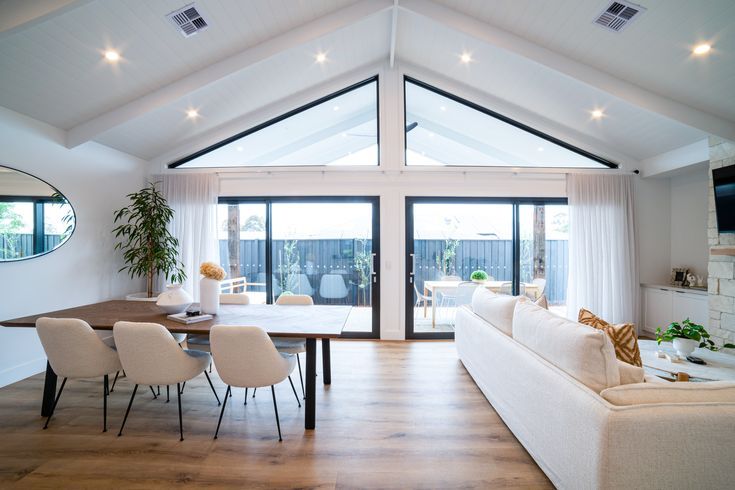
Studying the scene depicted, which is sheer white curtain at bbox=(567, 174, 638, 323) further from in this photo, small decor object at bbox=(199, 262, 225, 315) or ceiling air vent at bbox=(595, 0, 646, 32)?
small decor object at bbox=(199, 262, 225, 315)

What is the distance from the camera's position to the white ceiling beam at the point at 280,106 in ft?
15.4

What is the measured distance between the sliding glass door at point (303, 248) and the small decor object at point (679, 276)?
4127 mm

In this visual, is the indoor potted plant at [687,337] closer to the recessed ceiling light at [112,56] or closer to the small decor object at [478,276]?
the small decor object at [478,276]

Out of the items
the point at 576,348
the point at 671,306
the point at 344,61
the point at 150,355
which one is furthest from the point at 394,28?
the point at 671,306

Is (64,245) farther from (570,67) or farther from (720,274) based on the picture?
(720,274)

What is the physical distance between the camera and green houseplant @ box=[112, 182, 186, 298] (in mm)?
4090

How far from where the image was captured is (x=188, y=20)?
293 cm

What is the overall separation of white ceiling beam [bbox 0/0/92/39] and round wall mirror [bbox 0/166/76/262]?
140cm

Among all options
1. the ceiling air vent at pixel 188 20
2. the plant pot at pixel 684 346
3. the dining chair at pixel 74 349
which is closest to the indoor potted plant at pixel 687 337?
the plant pot at pixel 684 346

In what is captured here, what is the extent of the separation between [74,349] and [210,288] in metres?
0.91

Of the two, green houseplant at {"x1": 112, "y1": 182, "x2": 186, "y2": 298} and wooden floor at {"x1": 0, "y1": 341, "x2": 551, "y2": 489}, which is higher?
green houseplant at {"x1": 112, "y1": 182, "x2": 186, "y2": 298}

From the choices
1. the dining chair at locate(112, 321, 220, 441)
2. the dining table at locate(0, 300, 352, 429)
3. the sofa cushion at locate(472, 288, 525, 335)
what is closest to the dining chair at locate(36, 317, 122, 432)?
the dining table at locate(0, 300, 352, 429)

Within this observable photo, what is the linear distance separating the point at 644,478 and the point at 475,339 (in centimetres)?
167

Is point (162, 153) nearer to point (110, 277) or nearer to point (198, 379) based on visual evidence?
point (110, 277)
